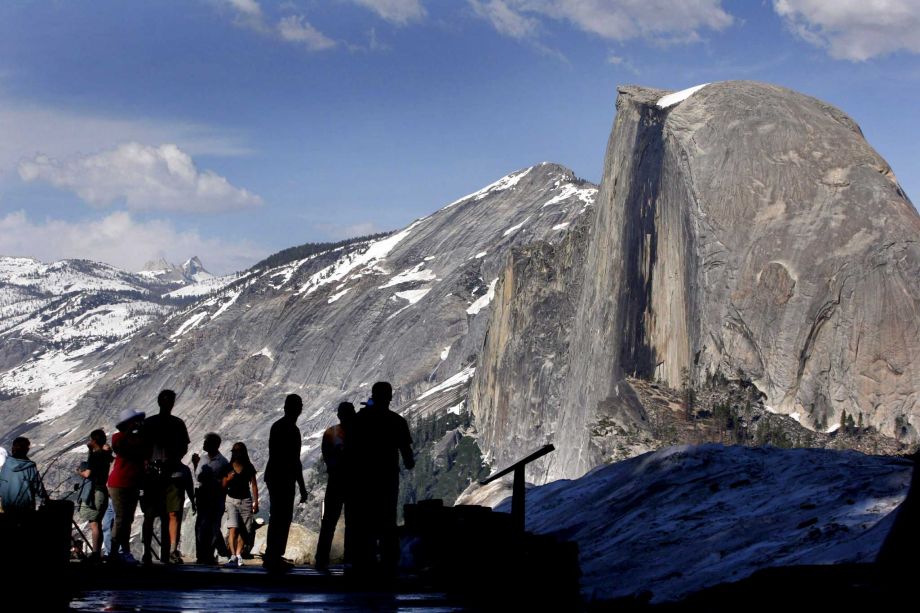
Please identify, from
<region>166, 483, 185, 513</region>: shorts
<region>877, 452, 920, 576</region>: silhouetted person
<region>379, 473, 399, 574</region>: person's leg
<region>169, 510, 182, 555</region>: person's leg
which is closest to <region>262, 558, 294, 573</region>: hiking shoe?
<region>379, 473, 399, 574</region>: person's leg

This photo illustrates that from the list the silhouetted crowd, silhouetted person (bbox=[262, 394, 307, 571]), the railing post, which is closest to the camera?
the railing post

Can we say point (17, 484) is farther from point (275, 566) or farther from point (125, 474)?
point (275, 566)

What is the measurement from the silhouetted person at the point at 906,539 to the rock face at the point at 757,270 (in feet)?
296

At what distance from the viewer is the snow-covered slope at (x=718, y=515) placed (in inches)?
440

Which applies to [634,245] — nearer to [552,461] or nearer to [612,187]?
[612,187]

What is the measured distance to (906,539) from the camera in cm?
502

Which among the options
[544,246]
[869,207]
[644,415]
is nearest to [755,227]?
[869,207]

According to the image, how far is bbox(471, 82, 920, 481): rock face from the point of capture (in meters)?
97.8

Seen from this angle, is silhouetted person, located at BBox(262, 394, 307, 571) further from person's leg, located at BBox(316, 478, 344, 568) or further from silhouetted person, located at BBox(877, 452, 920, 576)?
silhouetted person, located at BBox(877, 452, 920, 576)

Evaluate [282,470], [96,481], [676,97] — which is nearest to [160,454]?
[96,481]

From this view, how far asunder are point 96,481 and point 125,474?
1533 mm

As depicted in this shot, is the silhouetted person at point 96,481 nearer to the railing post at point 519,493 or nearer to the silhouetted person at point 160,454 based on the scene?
the silhouetted person at point 160,454

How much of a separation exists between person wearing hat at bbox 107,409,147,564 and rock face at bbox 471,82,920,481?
79446 mm

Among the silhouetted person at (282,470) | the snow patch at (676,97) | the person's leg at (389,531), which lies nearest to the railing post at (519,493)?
the person's leg at (389,531)
